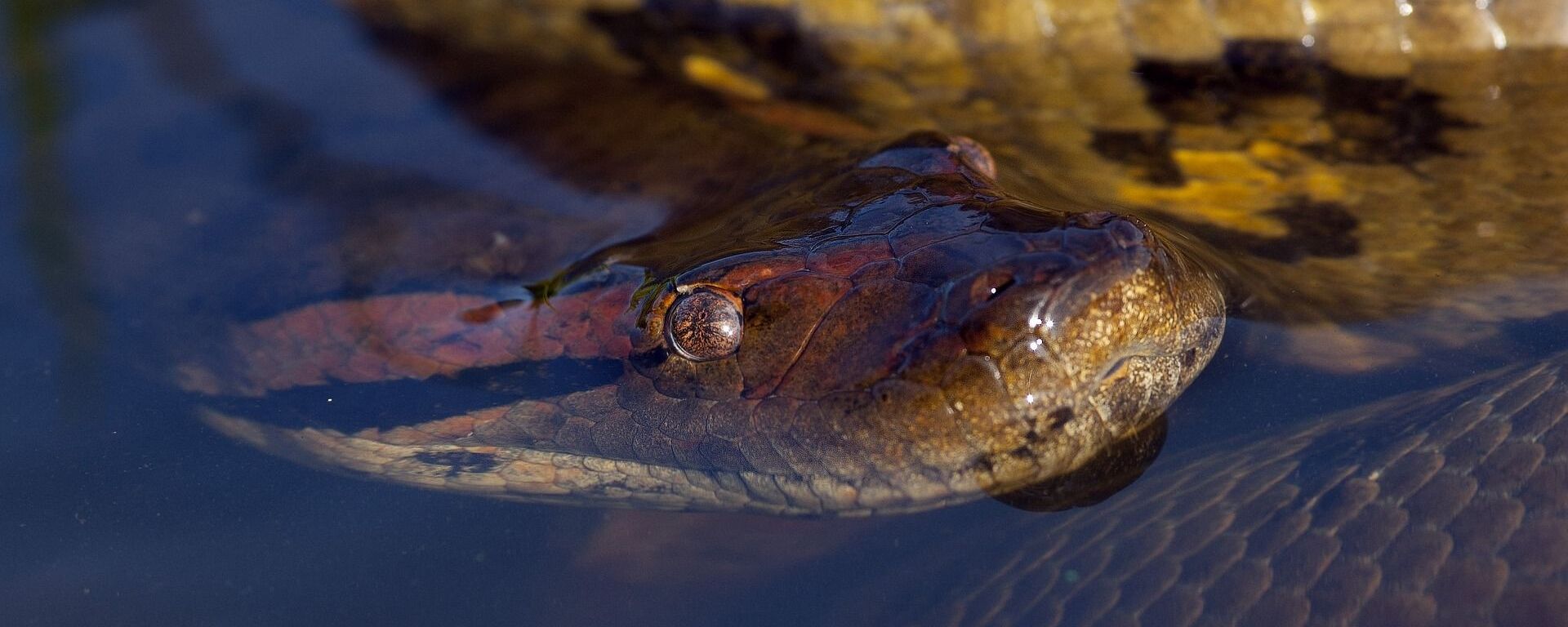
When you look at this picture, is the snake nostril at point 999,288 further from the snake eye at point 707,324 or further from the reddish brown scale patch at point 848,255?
the snake eye at point 707,324

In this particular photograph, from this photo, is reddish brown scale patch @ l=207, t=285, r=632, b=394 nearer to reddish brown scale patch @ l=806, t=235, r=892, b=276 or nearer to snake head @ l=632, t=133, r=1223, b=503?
snake head @ l=632, t=133, r=1223, b=503

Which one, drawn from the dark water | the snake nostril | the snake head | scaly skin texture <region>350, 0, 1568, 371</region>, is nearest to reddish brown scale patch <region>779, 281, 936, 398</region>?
the snake head

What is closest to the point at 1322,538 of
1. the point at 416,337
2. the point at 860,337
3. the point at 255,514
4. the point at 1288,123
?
the point at 860,337

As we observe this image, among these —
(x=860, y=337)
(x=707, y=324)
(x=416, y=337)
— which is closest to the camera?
(x=860, y=337)

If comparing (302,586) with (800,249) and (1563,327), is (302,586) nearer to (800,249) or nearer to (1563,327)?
(800,249)

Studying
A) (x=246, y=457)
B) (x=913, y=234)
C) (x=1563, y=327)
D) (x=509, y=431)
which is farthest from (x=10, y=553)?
(x=1563, y=327)

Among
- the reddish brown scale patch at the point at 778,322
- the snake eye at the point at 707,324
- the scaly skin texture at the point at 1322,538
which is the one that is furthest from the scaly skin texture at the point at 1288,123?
the snake eye at the point at 707,324

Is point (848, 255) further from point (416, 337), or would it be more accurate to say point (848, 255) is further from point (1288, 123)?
point (1288, 123)

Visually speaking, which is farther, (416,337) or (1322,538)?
(416,337)
